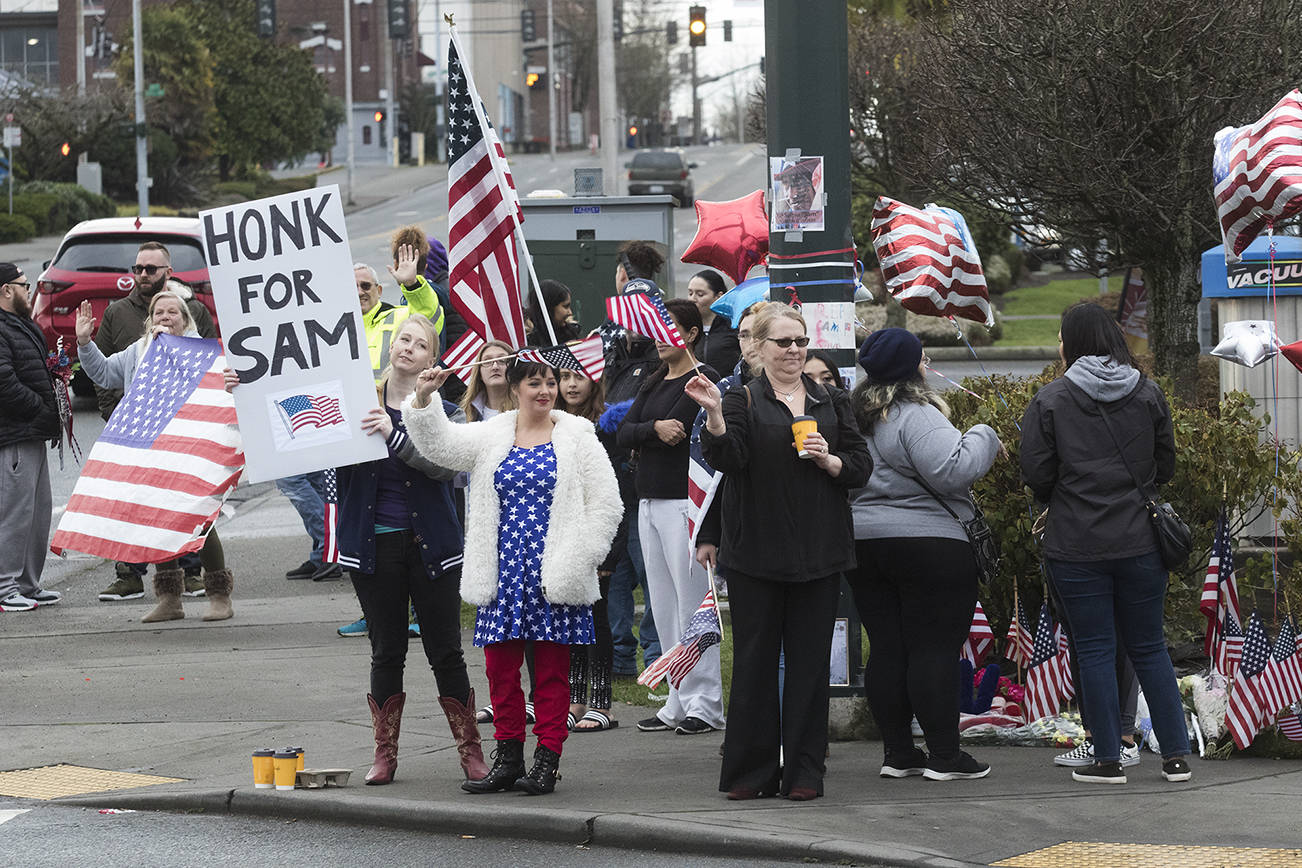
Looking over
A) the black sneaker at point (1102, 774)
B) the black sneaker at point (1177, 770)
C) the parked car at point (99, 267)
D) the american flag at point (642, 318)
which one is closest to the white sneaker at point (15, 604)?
the american flag at point (642, 318)

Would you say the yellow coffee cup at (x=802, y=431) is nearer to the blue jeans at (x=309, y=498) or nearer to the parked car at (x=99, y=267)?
the blue jeans at (x=309, y=498)

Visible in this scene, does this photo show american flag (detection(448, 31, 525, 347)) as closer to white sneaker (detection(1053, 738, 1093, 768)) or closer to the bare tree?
white sneaker (detection(1053, 738, 1093, 768))

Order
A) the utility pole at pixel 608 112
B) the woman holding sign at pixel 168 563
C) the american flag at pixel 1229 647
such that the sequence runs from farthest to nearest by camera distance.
→ the utility pole at pixel 608 112 → the woman holding sign at pixel 168 563 → the american flag at pixel 1229 647

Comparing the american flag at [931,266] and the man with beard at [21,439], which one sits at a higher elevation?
the american flag at [931,266]

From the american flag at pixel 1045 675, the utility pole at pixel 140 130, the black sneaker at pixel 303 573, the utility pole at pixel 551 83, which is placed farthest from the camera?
the utility pole at pixel 551 83

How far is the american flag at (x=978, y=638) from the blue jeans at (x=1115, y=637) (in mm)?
952

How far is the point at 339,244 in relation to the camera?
728 centimetres

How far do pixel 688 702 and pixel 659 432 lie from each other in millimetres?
1266

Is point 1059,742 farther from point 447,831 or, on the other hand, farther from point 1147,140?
point 1147,140

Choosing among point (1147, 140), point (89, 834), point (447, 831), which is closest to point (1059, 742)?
point (447, 831)

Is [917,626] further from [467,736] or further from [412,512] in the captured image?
[412,512]

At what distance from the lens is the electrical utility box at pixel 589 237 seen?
52.9 feet

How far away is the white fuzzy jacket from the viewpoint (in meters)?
6.65

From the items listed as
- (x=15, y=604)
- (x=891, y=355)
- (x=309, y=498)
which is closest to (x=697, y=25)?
(x=309, y=498)
